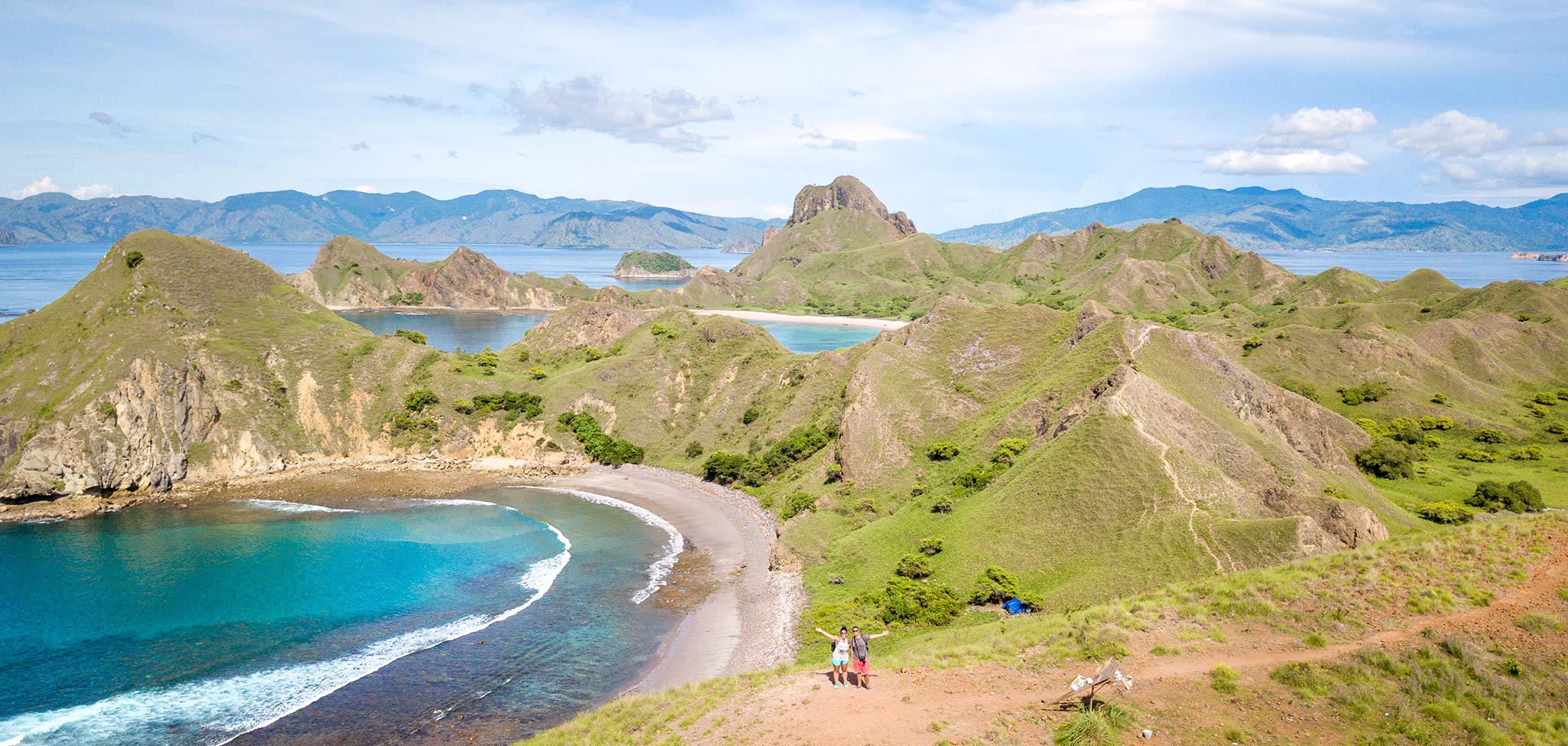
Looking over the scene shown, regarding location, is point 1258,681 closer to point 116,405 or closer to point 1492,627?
point 1492,627

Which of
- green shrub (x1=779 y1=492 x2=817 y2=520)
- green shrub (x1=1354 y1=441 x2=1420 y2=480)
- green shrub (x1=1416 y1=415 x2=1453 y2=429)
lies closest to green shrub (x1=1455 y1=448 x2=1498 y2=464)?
green shrub (x1=1416 y1=415 x2=1453 y2=429)

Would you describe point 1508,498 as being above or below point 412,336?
below

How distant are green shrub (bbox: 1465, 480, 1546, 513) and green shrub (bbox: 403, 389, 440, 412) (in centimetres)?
10039

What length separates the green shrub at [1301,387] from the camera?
89.4m

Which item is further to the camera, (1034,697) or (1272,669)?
(1034,697)

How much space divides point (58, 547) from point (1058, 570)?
7496cm

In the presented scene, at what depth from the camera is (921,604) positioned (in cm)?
4375

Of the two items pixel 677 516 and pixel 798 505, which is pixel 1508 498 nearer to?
pixel 798 505

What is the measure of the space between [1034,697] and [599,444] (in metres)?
69.7

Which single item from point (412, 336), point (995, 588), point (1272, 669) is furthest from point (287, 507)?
point (1272, 669)

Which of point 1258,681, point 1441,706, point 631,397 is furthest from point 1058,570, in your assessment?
point 631,397

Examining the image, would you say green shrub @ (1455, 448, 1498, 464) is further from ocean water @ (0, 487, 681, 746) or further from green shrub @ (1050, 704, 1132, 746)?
ocean water @ (0, 487, 681, 746)

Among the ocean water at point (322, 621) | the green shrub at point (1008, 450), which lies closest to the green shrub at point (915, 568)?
the green shrub at point (1008, 450)

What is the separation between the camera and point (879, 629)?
1677 inches
